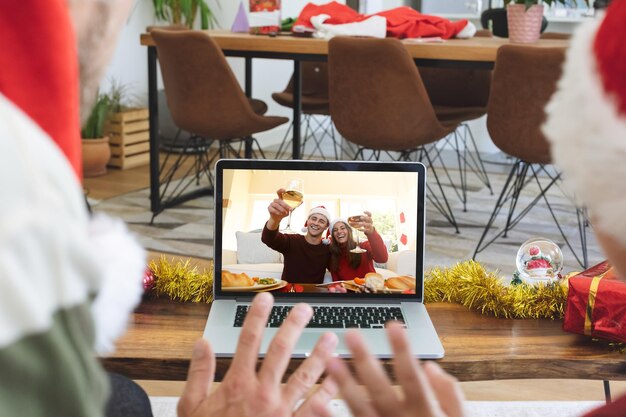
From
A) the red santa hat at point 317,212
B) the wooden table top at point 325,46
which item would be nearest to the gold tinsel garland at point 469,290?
the red santa hat at point 317,212

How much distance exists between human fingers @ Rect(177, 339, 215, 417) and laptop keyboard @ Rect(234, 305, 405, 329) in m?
0.56

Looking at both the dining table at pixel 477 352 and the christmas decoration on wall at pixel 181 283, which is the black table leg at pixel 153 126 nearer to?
the christmas decoration on wall at pixel 181 283

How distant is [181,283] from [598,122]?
3.92 feet

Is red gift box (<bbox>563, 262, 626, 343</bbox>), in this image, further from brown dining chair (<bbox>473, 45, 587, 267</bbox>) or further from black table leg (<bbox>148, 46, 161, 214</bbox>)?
black table leg (<bbox>148, 46, 161, 214</bbox>)

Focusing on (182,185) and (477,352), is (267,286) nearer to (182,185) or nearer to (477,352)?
(477,352)

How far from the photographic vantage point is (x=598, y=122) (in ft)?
2.02

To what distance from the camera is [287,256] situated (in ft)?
5.42

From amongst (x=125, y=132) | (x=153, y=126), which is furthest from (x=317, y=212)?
(x=125, y=132)

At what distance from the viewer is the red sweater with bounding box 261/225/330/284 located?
1.65 m

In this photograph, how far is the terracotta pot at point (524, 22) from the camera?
3.52 meters

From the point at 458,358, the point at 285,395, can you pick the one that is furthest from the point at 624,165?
the point at 458,358

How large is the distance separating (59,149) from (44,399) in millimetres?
146

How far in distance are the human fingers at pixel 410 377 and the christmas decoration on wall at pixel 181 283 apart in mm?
986

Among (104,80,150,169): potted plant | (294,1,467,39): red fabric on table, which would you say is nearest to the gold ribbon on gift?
(294,1,467,39): red fabric on table
